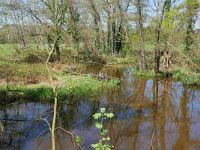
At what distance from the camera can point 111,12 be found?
41.2 meters

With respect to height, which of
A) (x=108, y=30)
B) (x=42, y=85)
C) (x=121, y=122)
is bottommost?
(x=121, y=122)

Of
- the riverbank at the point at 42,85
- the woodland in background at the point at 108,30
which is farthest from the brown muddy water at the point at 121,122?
the woodland in background at the point at 108,30

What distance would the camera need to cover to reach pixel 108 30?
143 feet

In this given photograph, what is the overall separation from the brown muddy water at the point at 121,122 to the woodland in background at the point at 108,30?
3131 millimetres

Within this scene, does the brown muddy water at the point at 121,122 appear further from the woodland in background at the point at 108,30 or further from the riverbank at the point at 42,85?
the woodland in background at the point at 108,30

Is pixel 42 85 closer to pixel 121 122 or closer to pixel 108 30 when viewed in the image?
pixel 121 122

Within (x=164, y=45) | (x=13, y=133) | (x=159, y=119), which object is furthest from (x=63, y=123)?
(x=164, y=45)

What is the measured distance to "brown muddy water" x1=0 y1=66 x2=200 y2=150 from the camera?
1055cm

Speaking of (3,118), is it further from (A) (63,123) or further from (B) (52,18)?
(B) (52,18)

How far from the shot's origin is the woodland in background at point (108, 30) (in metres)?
25.3

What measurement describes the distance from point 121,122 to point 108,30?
3184 cm

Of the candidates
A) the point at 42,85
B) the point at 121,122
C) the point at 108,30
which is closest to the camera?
the point at 121,122

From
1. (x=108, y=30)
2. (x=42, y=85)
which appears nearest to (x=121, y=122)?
(x=42, y=85)

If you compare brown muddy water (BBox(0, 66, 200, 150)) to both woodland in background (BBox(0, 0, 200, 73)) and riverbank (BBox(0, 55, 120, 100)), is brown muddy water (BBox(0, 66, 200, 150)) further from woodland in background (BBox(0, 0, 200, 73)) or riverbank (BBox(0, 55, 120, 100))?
woodland in background (BBox(0, 0, 200, 73))
